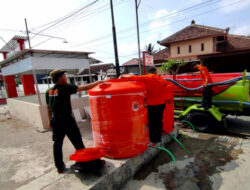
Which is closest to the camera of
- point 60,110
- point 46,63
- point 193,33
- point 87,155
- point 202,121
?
point 87,155

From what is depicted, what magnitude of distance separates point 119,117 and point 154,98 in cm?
99

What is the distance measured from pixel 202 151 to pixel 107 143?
94.1 inches

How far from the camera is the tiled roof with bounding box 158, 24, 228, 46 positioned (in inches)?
705

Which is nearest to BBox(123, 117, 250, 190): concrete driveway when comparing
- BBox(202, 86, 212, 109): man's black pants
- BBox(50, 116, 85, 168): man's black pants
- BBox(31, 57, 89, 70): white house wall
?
BBox(202, 86, 212, 109): man's black pants

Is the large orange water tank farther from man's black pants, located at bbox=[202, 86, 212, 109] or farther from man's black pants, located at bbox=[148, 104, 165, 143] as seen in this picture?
man's black pants, located at bbox=[202, 86, 212, 109]

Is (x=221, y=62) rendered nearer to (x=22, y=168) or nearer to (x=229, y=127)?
(x=229, y=127)

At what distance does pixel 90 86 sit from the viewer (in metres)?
2.55

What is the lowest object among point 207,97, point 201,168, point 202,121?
point 201,168

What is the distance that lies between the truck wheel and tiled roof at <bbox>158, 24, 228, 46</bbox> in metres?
17.0

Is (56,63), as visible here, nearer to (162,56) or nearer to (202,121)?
(202,121)

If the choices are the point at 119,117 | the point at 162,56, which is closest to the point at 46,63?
the point at 119,117

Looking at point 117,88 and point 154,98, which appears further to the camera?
point 154,98

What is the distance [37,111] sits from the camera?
20.8ft

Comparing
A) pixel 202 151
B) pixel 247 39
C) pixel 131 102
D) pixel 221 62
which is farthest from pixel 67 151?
pixel 247 39
